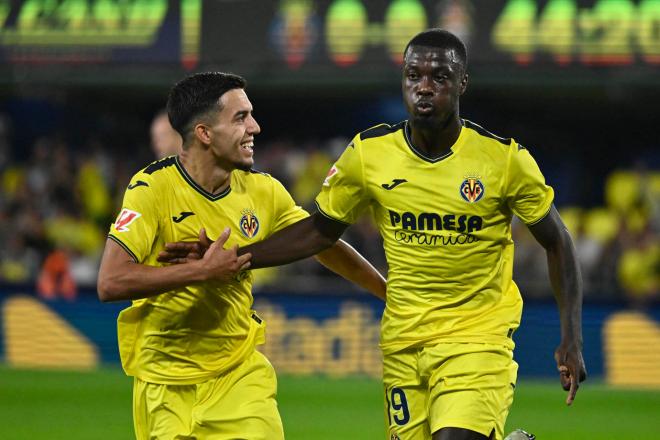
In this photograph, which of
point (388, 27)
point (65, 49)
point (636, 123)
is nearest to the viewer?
point (388, 27)

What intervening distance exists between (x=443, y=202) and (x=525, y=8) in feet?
31.7

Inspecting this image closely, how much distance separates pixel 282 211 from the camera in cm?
598

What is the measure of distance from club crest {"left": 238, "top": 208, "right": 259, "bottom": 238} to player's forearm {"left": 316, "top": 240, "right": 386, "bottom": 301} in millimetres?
458

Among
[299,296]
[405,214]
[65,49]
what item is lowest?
[299,296]

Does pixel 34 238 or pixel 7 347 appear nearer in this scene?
pixel 7 347

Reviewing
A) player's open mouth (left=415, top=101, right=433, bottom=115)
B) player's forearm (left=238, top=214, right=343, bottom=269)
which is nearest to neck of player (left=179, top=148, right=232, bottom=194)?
player's forearm (left=238, top=214, right=343, bottom=269)

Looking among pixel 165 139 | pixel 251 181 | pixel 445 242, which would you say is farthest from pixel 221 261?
pixel 165 139

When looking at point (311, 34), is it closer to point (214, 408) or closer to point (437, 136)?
point (437, 136)

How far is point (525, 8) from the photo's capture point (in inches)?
575

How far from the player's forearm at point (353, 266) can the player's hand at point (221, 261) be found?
773mm

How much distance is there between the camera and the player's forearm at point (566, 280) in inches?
212

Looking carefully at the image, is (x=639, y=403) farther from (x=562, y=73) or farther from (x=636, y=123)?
(x=636, y=123)

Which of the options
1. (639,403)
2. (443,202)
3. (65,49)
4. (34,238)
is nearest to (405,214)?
(443,202)

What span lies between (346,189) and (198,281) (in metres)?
0.81
